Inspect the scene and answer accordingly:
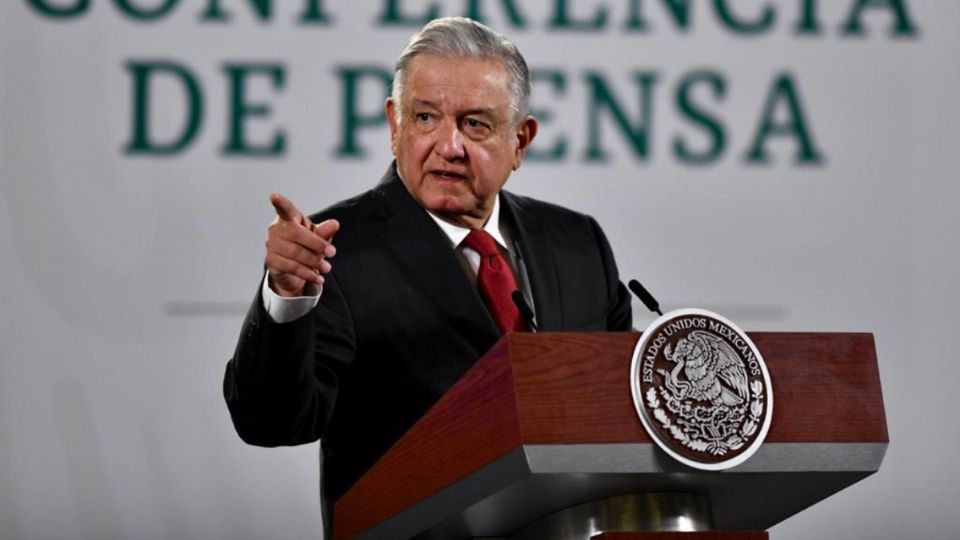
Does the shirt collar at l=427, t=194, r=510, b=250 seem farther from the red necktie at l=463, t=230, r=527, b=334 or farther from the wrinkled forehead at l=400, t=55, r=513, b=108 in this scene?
the wrinkled forehead at l=400, t=55, r=513, b=108

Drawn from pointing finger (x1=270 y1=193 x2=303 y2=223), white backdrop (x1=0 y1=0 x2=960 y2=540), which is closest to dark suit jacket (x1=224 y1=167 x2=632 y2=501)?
pointing finger (x1=270 y1=193 x2=303 y2=223)

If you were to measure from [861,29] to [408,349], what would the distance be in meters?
1.86

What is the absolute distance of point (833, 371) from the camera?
174 cm

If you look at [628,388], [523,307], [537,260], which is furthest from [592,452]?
[537,260]

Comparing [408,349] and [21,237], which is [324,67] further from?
[408,349]

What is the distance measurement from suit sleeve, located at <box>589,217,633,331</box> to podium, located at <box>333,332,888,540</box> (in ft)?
2.08

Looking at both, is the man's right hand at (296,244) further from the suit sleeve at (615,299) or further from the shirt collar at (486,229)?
the suit sleeve at (615,299)

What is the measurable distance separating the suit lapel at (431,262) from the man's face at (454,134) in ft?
0.11

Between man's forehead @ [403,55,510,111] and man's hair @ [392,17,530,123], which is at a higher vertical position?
man's hair @ [392,17,530,123]

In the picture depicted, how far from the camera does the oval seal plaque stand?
1.62 m

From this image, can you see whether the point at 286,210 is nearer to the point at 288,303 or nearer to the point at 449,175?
the point at 288,303

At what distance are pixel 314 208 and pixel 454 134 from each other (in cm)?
119

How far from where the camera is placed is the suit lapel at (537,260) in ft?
7.57

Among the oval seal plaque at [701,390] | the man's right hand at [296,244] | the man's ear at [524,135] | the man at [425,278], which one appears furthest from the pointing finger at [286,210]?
the man's ear at [524,135]
